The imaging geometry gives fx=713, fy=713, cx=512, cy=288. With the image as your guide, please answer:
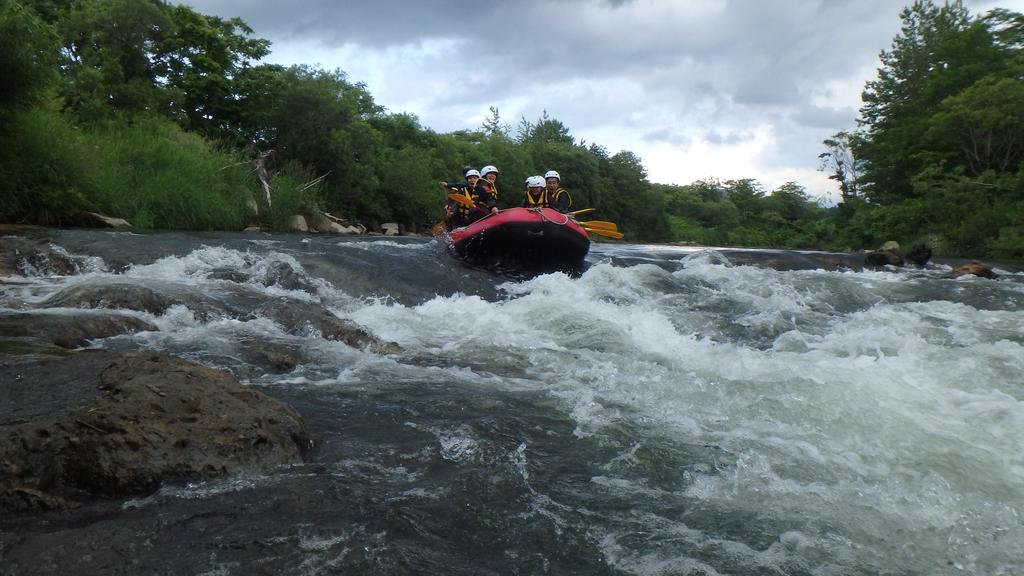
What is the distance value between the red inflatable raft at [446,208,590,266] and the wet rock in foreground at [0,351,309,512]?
23.2 feet

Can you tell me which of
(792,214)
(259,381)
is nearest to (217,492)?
(259,381)

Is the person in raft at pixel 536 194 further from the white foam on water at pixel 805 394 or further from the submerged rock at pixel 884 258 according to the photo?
the submerged rock at pixel 884 258

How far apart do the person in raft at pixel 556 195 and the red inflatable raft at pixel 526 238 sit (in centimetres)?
83

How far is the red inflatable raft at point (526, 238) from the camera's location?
10453mm

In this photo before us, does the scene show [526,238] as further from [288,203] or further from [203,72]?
[203,72]

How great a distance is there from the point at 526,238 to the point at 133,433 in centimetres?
789

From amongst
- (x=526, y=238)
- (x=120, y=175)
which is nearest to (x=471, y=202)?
(x=526, y=238)

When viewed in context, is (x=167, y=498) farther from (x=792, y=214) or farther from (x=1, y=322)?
(x=792, y=214)

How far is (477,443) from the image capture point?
3719 mm

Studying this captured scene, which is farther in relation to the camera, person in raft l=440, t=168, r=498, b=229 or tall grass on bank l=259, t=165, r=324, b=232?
tall grass on bank l=259, t=165, r=324, b=232

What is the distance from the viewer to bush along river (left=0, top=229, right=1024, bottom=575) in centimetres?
261

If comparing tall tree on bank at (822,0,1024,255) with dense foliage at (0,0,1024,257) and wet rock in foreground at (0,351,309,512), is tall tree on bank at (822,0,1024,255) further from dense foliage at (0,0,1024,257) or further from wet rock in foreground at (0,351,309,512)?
wet rock in foreground at (0,351,309,512)

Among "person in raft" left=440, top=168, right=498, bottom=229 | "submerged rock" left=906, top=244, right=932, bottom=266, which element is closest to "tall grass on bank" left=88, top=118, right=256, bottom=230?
"person in raft" left=440, top=168, right=498, bottom=229

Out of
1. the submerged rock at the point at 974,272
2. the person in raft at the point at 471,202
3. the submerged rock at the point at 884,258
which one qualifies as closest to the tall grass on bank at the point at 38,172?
the person in raft at the point at 471,202
